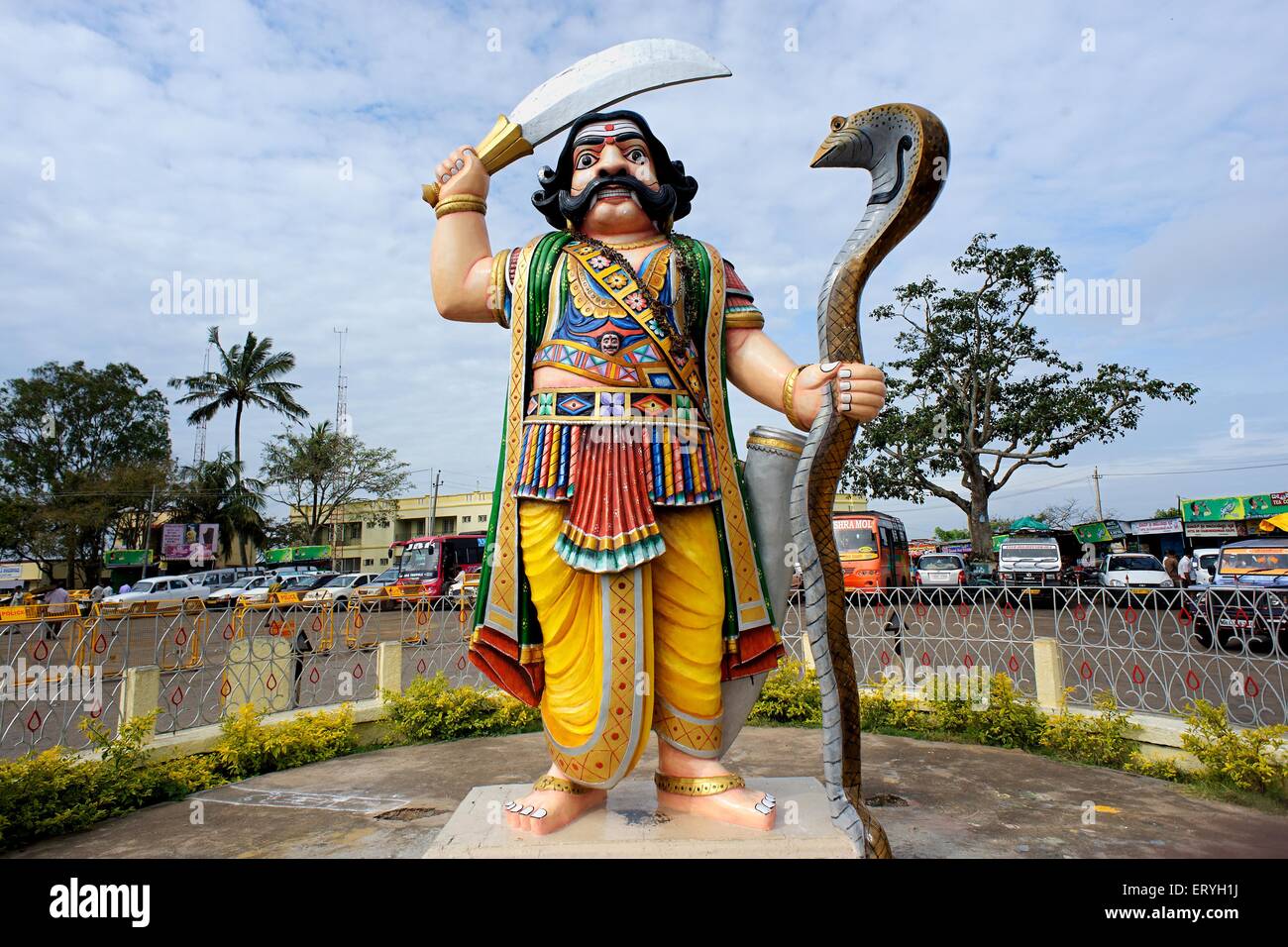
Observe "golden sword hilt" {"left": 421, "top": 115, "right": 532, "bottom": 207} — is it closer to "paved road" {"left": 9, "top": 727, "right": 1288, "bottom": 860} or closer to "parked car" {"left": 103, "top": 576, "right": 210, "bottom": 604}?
"paved road" {"left": 9, "top": 727, "right": 1288, "bottom": 860}

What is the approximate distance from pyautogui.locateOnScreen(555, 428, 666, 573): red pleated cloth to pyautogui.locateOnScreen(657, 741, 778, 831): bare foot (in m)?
0.80

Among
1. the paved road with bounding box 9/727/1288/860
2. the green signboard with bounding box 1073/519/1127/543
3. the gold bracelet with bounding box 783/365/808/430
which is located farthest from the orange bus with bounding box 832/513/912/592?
the green signboard with bounding box 1073/519/1127/543

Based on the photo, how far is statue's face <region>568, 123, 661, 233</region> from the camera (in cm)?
321

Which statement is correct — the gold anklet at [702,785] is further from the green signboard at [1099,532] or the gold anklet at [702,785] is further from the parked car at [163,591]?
the green signboard at [1099,532]

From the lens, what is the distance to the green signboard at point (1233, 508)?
928 inches

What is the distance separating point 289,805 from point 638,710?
2.92m

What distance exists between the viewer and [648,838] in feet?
8.80

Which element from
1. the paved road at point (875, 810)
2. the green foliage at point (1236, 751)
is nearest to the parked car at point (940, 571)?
the paved road at point (875, 810)

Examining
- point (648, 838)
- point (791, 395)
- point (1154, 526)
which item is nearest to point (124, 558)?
point (648, 838)

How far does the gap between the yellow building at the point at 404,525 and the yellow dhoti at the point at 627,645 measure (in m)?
32.2

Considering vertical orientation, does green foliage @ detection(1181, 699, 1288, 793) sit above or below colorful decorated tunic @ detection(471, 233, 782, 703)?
below

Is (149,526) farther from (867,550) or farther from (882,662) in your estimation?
(882,662)

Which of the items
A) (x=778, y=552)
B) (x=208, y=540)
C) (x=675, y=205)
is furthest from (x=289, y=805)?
(x=208, y=540)
